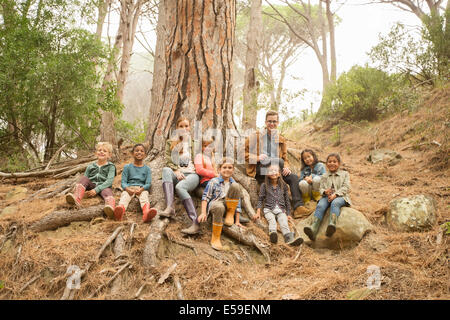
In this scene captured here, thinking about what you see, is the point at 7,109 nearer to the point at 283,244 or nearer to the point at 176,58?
the point at 176,58

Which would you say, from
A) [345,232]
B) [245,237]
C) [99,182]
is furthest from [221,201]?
[99,182]

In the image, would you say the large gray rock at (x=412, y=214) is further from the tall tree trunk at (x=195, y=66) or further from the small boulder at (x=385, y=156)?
the small boulder at (x=385, y=156)

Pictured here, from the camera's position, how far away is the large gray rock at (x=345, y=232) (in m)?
3.14

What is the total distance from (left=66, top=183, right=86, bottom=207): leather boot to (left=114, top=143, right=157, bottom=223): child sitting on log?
45cm

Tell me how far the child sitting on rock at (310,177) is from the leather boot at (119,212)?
2392mm

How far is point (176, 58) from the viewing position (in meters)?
3.88

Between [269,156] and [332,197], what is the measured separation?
109cm

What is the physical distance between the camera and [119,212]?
2.94 m

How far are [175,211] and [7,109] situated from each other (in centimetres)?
408

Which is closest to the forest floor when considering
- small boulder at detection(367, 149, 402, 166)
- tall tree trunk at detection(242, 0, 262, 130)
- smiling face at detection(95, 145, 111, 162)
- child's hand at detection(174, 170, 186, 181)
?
child's hand at detection(174, 170, 186, 181)

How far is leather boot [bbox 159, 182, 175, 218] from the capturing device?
3004mm

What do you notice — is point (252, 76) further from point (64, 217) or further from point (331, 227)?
point (64, 217)
